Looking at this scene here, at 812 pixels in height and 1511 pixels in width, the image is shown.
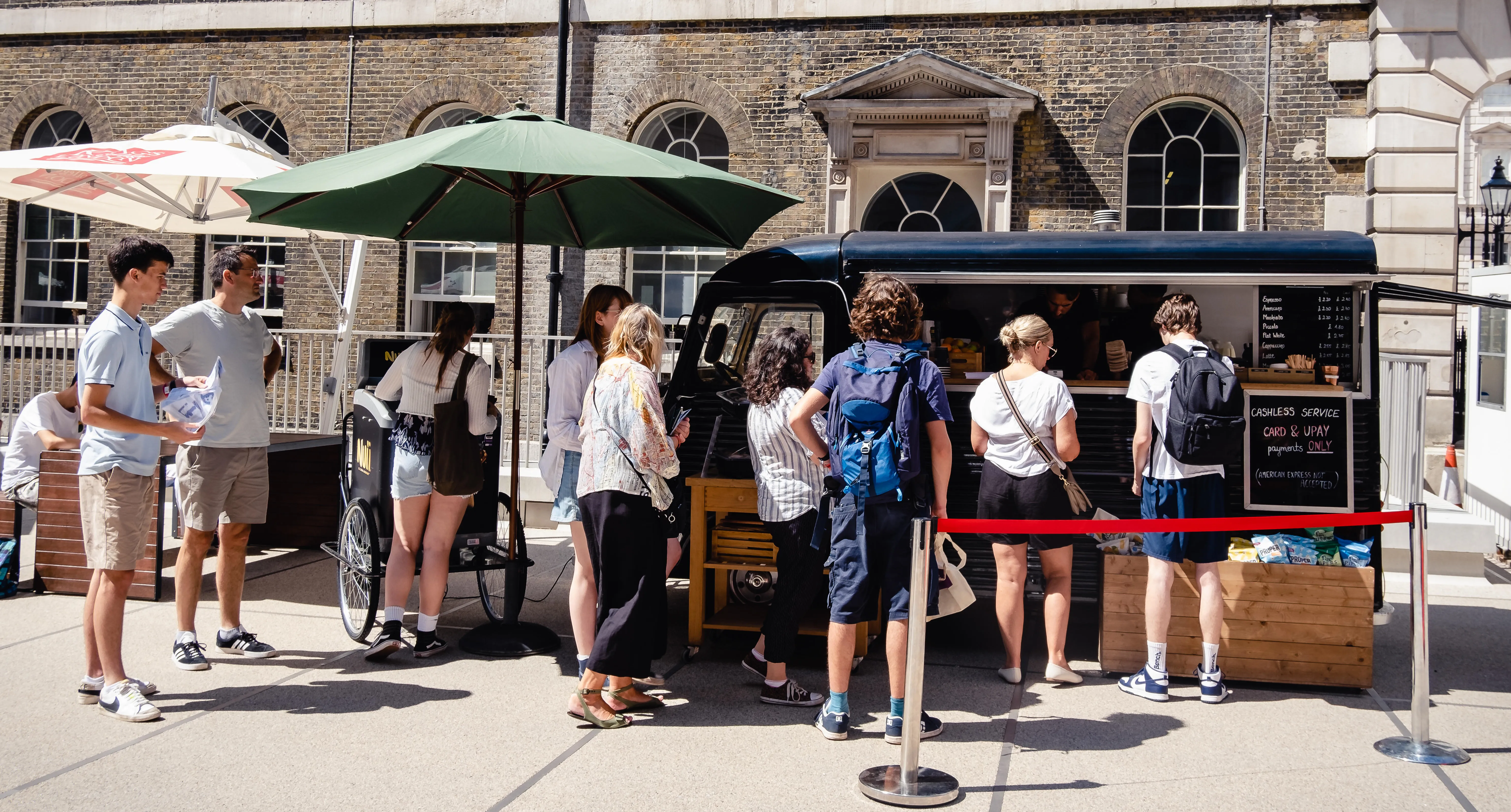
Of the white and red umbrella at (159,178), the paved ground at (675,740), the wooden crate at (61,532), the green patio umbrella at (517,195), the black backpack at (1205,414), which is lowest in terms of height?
the paved ground at (675,740)

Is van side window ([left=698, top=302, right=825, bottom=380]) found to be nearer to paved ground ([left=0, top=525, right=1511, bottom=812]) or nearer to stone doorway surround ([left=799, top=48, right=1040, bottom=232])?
paved ground ([left=0, top=525, right=1511, bottom=812])

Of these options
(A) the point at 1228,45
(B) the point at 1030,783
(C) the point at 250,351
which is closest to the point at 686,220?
(C) the point at 250,351

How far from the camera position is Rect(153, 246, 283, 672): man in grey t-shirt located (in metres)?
5.48

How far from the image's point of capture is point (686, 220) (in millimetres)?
6695

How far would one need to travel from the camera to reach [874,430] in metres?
4.48

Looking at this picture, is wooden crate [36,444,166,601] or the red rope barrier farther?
wooden crate [36,444,166,601]

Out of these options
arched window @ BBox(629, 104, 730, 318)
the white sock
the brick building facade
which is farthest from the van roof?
arched window @ BBox(629, 104, 730, 318)

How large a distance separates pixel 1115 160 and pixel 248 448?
932 cm

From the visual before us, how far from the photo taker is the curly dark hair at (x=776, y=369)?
511 cm

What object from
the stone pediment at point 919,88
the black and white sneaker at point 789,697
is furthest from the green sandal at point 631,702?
the stone pediment at point 919,88

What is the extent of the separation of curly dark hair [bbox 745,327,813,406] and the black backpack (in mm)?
1759

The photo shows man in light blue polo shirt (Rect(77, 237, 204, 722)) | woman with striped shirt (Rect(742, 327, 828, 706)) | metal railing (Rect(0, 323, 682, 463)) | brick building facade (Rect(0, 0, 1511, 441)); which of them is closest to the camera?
man in light blue polo shirt (Rect(77, 237, 204, 722))

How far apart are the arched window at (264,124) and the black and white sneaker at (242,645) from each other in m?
9.35

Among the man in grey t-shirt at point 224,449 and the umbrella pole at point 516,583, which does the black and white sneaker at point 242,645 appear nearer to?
the man in grey t-shirt at point 224,449
